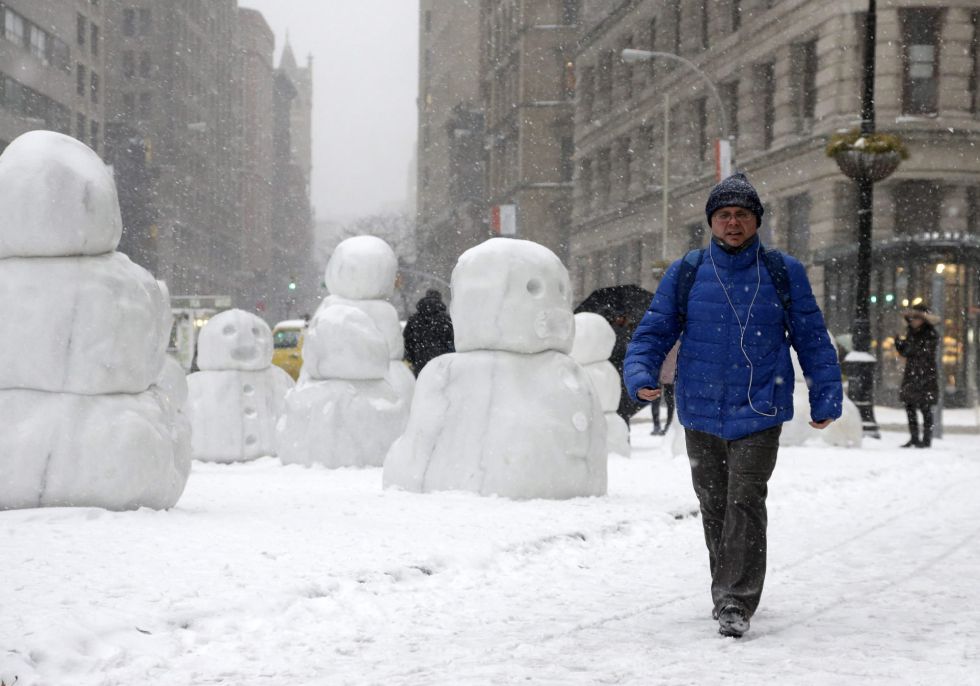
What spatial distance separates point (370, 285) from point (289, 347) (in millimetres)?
20376

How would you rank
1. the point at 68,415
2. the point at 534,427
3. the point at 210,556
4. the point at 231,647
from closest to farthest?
the point at 231,647 → the point at 210,556 → the point at 68,415 → the point at 534,427

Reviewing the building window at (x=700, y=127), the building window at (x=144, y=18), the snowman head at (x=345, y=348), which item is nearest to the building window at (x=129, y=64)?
the building window at (x=144, y=18)

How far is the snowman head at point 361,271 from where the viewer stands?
51.0ft

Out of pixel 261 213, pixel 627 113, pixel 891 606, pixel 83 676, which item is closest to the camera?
pixel 83 676

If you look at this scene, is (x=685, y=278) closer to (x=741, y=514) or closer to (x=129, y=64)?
(x=741, y=514)

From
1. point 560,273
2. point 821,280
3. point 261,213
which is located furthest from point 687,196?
point 261,213

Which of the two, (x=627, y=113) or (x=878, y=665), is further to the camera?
(x=627, y=113)

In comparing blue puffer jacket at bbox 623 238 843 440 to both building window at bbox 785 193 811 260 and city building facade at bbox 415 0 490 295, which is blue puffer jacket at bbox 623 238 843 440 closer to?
building window at bbox 785 193 811 260

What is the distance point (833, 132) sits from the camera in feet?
112

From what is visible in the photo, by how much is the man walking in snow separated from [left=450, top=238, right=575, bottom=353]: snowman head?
14.7 ft

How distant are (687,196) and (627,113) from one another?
26.5 ft

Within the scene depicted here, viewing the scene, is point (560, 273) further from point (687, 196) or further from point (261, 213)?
point (261, 213)

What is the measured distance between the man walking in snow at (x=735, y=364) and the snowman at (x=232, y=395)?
10.3 metres

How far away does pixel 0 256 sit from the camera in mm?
9102
